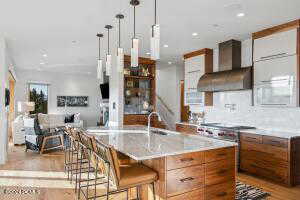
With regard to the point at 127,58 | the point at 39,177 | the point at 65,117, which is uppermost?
the point at 127,58

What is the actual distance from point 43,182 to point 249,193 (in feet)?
11.1

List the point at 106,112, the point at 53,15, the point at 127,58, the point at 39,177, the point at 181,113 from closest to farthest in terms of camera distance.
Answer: the point at 53,15, the point at 39,177, the point at 127,58, the point at 181,113, the point at 106,112

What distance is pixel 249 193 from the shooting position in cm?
334

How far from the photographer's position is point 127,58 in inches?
257

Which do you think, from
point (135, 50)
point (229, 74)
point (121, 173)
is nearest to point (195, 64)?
point (229, 74)

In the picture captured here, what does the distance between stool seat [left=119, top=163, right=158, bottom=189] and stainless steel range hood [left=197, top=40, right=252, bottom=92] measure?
2981mm

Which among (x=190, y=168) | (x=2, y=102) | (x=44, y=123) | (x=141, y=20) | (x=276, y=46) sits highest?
(x=141, y=20)

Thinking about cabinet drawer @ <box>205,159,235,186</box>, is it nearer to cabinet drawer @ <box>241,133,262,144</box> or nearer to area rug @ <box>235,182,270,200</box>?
area rug @ <box>235,182,270,200</box>

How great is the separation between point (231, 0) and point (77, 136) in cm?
295

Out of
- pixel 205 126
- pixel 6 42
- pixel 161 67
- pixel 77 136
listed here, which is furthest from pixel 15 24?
pixel 161 67

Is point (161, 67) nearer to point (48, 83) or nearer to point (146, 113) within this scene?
point (146, 113)

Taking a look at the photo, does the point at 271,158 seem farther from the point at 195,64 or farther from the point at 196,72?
the point at 195,64

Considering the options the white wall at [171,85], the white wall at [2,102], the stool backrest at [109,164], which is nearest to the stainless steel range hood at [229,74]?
the white wall at [171,85]

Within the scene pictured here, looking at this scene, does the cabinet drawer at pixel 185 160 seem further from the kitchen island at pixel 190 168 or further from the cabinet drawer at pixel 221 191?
the cabinet drawer at pixel 221 191
